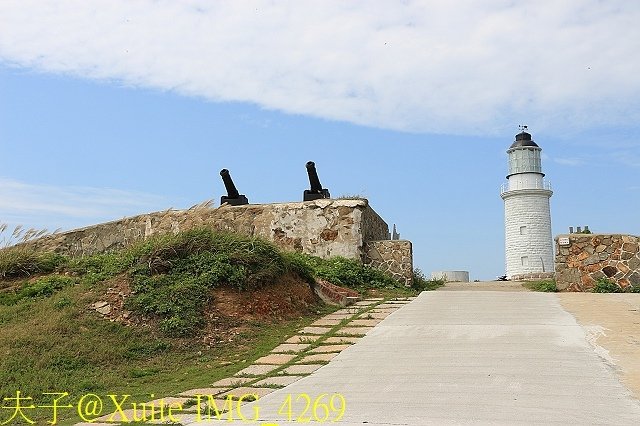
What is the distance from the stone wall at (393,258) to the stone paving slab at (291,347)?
7.73m

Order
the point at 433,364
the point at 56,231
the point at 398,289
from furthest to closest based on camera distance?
the point at 56,231, the point at 398,289, the point at 433,364

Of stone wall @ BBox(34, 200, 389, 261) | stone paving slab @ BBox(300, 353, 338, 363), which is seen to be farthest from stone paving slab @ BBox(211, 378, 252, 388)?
stone wall @ BBox(34, 200, 389, 261)

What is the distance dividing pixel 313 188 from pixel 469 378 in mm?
12341

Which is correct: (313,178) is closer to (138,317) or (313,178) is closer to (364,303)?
(364,303)

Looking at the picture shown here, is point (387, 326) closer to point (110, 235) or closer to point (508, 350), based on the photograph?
point (508, 350)

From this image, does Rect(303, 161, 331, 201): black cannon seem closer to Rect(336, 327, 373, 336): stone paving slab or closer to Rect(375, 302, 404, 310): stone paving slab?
Rect(375, 302, 404, 310): stone paving slab

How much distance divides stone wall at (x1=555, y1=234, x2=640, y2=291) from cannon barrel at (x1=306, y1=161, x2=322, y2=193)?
21.7 feet

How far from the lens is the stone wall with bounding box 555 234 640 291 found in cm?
1484

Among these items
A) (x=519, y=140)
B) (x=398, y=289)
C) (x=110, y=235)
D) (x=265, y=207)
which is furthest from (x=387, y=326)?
(x=519, y=140)

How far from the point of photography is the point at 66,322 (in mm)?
9398

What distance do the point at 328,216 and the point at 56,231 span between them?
26.7ft

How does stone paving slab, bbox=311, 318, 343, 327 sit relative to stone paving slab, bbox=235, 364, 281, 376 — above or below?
above

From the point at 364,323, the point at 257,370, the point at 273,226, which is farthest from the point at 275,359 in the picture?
the point at 273,226

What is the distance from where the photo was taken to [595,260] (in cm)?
1499
